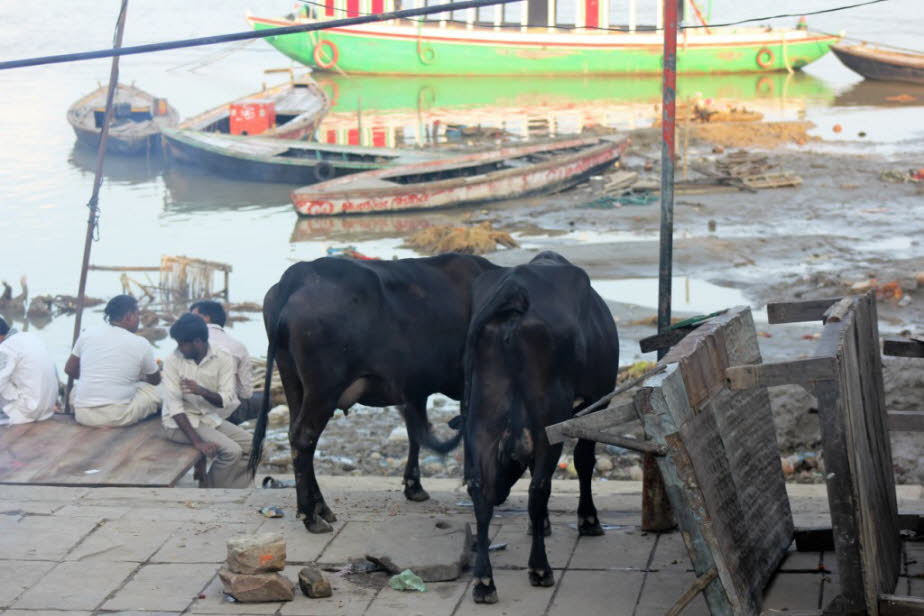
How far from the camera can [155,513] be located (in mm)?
7293

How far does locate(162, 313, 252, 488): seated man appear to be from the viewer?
8.44m

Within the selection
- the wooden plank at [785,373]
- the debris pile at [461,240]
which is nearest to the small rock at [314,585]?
the wooden plank at [785,373]

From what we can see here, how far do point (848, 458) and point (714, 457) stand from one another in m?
0.60

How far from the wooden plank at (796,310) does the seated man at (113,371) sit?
189 inches

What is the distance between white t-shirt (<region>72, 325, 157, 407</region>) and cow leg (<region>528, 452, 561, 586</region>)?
4.04m

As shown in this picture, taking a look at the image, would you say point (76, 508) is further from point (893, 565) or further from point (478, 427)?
point (893, 565)

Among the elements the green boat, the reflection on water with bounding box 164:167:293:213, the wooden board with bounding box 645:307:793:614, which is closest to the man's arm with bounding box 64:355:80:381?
the wooden board with bounding box 645:307:793:614

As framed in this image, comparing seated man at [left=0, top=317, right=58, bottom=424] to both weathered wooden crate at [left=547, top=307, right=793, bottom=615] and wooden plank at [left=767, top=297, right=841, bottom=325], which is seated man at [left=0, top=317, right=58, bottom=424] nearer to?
weathered wooden crate at [left=547, top=307, right=793, bottom=615]

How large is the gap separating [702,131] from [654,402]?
88.1ft

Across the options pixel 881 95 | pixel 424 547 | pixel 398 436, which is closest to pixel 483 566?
pixel 424 547

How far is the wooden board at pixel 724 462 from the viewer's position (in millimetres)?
4809

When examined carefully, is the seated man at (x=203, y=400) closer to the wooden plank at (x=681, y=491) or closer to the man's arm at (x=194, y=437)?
the man's arm at (x=194, y=437)

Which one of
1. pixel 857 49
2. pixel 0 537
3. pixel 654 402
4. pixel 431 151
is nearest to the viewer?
pixel 654 402


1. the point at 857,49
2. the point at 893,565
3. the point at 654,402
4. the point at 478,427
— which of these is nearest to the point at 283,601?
the point at 478,427
